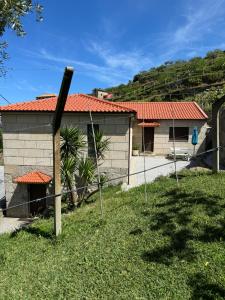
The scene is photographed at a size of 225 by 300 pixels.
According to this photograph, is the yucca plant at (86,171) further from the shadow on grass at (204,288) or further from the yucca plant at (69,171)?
the shadow on grass at (204,288)

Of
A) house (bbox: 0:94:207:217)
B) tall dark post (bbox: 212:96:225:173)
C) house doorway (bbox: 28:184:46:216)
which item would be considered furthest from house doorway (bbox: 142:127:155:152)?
tall dark post (bbox: 212:96:225:173)

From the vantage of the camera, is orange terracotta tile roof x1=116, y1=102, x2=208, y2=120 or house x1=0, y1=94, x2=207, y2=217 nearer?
house x1=0, y1=94, x2=207, y2=217

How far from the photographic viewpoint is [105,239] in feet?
19.9

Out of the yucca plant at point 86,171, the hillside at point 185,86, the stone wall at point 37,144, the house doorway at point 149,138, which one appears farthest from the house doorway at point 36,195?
the hillside at point 185,86

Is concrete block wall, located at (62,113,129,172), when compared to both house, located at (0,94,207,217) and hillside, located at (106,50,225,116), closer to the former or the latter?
house, located at (0,94,207,217)

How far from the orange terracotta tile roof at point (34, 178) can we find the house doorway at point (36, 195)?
2.26 ft

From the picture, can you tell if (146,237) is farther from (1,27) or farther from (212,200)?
(1,27)

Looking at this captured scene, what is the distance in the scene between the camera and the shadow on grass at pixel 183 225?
501 centimetres

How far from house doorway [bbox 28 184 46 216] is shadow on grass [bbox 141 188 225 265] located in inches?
370

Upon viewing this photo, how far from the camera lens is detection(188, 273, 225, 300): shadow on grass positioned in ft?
12.8

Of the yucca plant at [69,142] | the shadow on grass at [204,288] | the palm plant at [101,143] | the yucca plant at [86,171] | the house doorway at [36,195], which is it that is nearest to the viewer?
the shadow on grass at [204,288]

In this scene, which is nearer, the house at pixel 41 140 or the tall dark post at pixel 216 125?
the tall dark post at pixel 216 125

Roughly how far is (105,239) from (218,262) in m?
2.27

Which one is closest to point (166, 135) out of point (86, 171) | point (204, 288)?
point (86, 171)
